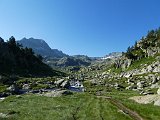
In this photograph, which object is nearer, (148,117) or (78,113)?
(148,117)

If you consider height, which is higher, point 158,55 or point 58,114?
point 158,55

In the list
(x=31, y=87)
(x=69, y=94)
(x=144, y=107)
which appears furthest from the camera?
(x=31, y=87)

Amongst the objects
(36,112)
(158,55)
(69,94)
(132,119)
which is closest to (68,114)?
(36,112)

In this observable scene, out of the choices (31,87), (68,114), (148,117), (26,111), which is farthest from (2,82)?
(148,117)

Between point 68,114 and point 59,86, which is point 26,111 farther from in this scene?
point 59,86

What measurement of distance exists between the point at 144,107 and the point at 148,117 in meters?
7.39

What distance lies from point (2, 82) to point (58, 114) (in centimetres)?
9130

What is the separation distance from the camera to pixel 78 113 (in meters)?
56.6

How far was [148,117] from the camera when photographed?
51812 millimetres

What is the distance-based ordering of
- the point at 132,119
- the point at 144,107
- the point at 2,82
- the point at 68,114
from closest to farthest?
the point at 132,119 < the point at 68,114 < the point at 144,107 < the point at 2,82

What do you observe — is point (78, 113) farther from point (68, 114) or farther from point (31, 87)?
point (31, 87)

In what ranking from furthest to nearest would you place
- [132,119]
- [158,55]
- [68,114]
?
[158,55], [68,114], [132,119]

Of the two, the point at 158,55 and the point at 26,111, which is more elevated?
the point at 158,55

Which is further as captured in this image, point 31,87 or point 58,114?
point 31,87
